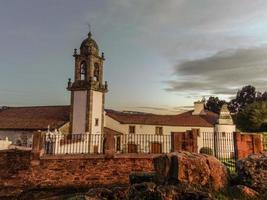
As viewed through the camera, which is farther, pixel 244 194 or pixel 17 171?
pixel 17 171

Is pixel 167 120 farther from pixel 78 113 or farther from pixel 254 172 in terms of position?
pixel 254 172

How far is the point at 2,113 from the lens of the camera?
40.1 meters

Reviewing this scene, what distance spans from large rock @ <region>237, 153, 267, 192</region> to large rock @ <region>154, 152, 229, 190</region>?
47 cm

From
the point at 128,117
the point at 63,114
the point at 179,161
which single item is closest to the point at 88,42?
the point at 63,114

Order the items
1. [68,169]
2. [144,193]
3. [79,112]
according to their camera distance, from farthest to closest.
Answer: [79,112], [68,169], [144,193]

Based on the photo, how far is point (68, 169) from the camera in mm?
12969

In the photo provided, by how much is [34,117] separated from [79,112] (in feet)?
20.0

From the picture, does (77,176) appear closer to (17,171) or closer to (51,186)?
(51,186)

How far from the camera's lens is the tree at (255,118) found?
39750 mm

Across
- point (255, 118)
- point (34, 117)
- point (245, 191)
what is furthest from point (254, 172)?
point (255, 118)

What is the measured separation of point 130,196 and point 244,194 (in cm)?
262

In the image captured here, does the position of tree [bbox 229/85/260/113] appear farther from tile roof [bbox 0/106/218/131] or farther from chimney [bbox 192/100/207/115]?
tile roof [bbox 0/106/218/131]

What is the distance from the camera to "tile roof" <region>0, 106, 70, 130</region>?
1289 inches

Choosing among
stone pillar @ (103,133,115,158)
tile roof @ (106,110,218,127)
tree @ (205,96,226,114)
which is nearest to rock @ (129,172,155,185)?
stone pillar @ (103,133,115,158)
